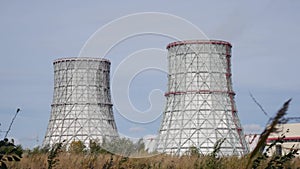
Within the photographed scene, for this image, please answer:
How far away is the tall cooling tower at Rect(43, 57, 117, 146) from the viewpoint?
37031 millimetres

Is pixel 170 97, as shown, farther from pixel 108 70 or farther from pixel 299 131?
pixel 299 131

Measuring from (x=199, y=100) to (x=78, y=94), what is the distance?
29.1ft

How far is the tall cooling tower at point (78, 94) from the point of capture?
121ft

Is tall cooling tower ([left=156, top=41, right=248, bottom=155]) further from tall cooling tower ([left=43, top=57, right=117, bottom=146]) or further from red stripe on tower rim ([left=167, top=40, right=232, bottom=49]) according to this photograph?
tall cooling tower ([left=43, top=57, right=117, bottom=146])

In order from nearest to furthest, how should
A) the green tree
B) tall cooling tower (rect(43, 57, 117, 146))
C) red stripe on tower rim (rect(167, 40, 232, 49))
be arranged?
1. the green tree
2. red stripe on tower rim (rect(167, 40, 232, 49))
3. tall cooling tower (rect(43, 57, 117, 146))

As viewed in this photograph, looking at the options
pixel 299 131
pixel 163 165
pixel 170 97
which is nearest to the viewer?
pixel 163 165

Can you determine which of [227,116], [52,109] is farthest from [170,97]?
[52,109]

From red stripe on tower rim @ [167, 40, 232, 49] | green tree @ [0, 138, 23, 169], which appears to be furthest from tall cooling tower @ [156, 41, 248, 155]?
green tree @ [0, 138, 23, 169]

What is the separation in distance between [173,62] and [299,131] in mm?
16360

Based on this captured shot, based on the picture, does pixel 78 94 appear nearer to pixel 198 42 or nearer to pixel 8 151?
pixel 198 42

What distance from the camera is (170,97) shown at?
33.1 metres

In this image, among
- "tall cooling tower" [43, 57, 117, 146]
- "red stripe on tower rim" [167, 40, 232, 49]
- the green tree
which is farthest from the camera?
"tall cooling tower" [43, 57, 117, 146]

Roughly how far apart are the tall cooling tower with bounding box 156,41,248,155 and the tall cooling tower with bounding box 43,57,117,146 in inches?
212

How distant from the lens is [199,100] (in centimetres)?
3369
